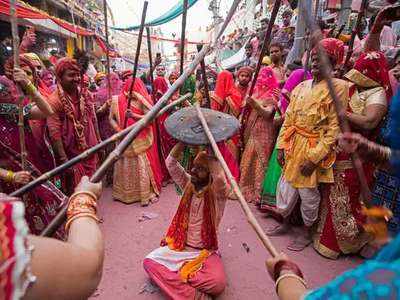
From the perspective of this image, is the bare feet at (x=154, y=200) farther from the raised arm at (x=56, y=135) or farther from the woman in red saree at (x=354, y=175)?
the woman in red saree at (x=354, y=175)

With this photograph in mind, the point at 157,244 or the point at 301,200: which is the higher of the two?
the point at 301,200

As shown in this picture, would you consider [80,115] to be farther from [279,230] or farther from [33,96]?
[279,230]

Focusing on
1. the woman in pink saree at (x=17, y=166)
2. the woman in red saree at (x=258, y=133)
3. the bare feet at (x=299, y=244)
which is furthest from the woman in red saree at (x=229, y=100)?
the woman in pink saree at (x=17, y=166)

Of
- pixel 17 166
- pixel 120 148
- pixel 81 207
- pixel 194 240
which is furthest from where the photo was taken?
pixel 194 240

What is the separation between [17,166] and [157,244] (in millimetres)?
1808

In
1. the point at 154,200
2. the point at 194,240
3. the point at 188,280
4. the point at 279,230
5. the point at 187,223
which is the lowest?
the point at 154,200

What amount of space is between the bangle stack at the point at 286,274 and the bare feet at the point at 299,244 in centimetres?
243

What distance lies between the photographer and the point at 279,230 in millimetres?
4047

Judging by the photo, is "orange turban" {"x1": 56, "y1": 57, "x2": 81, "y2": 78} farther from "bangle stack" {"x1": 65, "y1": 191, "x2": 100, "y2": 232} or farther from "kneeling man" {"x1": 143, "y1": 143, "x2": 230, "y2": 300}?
"bangle stack" {"x1": 65, "y1": 191, "x2": 100, "y2": 232}

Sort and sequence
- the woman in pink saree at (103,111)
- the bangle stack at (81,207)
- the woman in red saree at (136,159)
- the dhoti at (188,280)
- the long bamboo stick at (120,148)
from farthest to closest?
the woman in pink saree at (103,111)
the woman in red saree at (136,159)
the dhoti at (188,280)
the long bamboo stick at (120,148)
the bangle stack at (81,207)

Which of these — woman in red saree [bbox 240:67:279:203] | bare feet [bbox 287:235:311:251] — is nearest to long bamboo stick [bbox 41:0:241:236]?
woman in red saree [bbox 240:67:279:203]

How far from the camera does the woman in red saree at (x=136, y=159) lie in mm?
4945

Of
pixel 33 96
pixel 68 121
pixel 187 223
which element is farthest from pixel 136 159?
pixel 33 96

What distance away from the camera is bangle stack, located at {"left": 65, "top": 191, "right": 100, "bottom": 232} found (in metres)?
1.27
